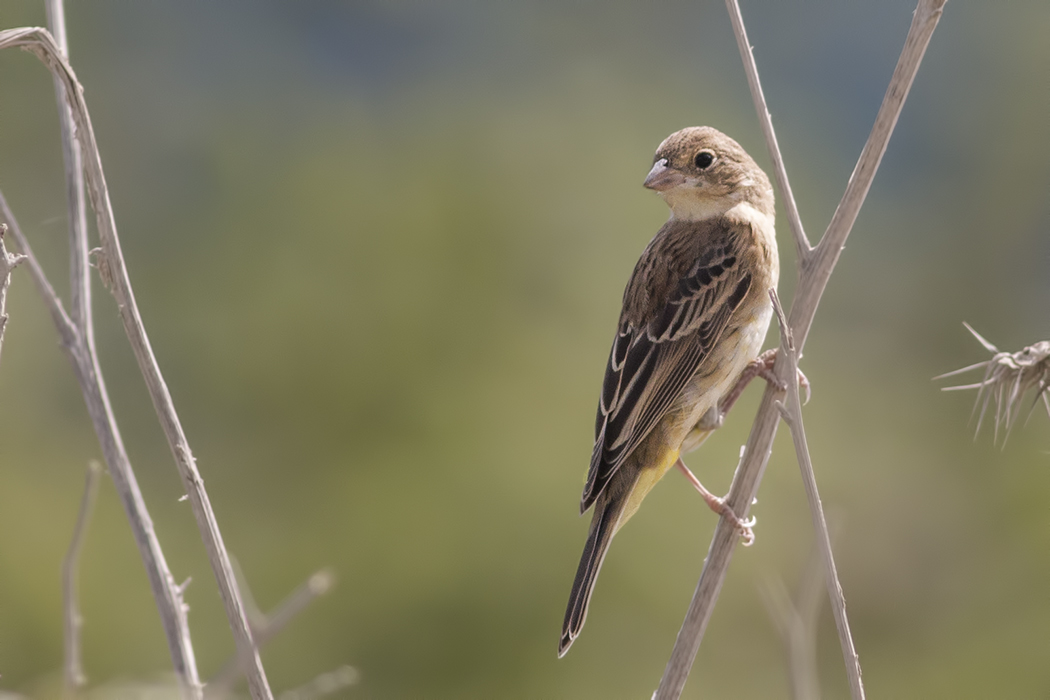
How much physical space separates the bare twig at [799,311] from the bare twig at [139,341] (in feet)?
2.98

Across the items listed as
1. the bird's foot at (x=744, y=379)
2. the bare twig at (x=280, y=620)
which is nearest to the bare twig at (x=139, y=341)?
the bare twig at (x=280, y=620)

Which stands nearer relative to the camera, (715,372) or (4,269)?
(4,269)

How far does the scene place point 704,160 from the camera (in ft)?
11.6

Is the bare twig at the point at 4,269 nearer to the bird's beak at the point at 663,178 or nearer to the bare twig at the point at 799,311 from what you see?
the bare twig at the point at 799,311

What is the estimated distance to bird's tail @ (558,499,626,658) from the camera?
2600 millimetres

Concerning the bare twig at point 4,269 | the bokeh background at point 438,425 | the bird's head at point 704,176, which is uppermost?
the bare twig at point 4,269

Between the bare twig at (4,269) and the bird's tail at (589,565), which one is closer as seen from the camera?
the bare twig at (4,269)

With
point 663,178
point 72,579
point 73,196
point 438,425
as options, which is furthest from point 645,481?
point 438,425

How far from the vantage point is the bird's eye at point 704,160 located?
3.52 m

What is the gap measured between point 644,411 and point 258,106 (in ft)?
39.9

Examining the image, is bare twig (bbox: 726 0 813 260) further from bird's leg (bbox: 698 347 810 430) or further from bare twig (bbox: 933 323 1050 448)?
bird's leg (bbox: 698 347 810 430)

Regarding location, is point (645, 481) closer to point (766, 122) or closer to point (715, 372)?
point (715, 372)

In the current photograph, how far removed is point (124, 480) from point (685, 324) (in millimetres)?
1930

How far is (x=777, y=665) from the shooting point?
9656mm
